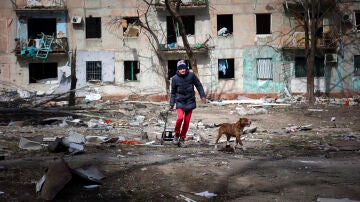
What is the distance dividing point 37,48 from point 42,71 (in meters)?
2.07

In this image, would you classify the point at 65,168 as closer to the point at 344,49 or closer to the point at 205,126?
the point at 205,126

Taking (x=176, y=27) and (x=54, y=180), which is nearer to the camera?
(x=54, y=180)

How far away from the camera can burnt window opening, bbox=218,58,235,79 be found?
29.9 meters

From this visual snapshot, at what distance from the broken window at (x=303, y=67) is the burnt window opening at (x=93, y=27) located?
1362cm

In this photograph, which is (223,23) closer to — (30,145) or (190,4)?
(190,4)

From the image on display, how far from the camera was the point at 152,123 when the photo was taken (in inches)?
582

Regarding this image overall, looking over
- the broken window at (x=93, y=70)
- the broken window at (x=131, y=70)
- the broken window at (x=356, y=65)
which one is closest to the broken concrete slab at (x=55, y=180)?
the broken window at (x=131, y=70)

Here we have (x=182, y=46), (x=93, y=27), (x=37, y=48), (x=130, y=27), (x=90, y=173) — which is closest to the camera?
(x=90, y=173)

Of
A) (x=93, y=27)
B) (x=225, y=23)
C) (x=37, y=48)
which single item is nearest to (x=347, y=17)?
(x=225, y=23)

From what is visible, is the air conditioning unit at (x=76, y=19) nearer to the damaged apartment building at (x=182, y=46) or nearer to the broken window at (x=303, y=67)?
the damaged apartment building at (x=182, y=46)

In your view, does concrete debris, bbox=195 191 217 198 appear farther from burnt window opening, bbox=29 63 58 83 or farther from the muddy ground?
burnt window opening, bbox=29 63 58 83

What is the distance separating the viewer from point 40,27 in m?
30.6

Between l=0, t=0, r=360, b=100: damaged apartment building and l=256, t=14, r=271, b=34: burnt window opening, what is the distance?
0.07m

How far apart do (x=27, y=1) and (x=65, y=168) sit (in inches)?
1069
